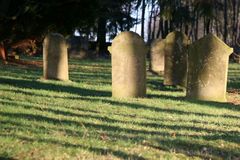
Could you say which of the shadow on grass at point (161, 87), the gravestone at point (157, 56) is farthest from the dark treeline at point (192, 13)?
the shadow on grass at point (161, 87)

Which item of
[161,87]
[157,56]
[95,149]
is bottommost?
[161,87]

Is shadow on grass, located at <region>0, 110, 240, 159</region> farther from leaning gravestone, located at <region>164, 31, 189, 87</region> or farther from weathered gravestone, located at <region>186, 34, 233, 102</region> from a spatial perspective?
leaning gravestone, located at <region>164, 31, 189, 87</region>

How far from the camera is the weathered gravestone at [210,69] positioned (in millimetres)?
13086

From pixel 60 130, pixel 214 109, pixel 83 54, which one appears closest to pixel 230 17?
pixel 83 54

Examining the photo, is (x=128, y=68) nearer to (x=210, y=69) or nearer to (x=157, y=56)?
(x=210, y=69)

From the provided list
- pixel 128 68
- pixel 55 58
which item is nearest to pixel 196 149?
pixel 128 68

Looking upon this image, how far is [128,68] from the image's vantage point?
13.1 metres

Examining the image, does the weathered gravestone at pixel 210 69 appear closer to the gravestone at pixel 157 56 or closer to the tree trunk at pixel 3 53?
the gravestone at pixel 157 56

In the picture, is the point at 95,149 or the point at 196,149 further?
the point at 196,149

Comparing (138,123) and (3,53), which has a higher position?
(3,53)

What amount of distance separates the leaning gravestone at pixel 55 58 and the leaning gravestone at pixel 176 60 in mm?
3475

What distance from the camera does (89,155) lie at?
5648mm

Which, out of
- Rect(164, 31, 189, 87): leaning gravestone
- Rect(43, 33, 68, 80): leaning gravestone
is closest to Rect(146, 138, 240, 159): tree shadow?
Rect(164, 31, 189, 87): leaning gravestone

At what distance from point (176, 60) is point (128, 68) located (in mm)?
4351
